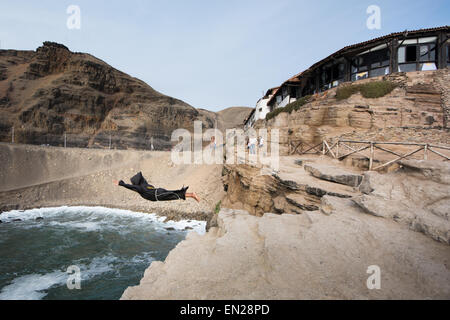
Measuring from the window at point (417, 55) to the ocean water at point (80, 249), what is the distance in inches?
831

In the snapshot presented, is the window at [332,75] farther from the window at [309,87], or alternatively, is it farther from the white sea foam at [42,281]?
the white sea foam at [42,281]

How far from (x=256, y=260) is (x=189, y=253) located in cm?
126

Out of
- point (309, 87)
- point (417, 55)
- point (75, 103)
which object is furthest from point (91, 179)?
point (417, 55)

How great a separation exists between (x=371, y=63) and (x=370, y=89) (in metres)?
3.71

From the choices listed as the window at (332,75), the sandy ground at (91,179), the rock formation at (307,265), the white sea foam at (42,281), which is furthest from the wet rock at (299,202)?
the window at (332,75)

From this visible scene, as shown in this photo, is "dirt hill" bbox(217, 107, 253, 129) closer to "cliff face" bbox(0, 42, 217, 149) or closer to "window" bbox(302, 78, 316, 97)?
"cliff face" bbox(0, 42, 217, 149)

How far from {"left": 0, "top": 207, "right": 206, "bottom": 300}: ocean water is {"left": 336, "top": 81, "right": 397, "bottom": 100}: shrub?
16.2 meters

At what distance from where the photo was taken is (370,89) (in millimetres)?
15938

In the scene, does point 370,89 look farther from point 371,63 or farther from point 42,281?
point 42,281

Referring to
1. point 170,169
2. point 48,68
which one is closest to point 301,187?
point 170,169

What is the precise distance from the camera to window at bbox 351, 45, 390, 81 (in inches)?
670

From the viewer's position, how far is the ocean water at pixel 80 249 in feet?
30.5
